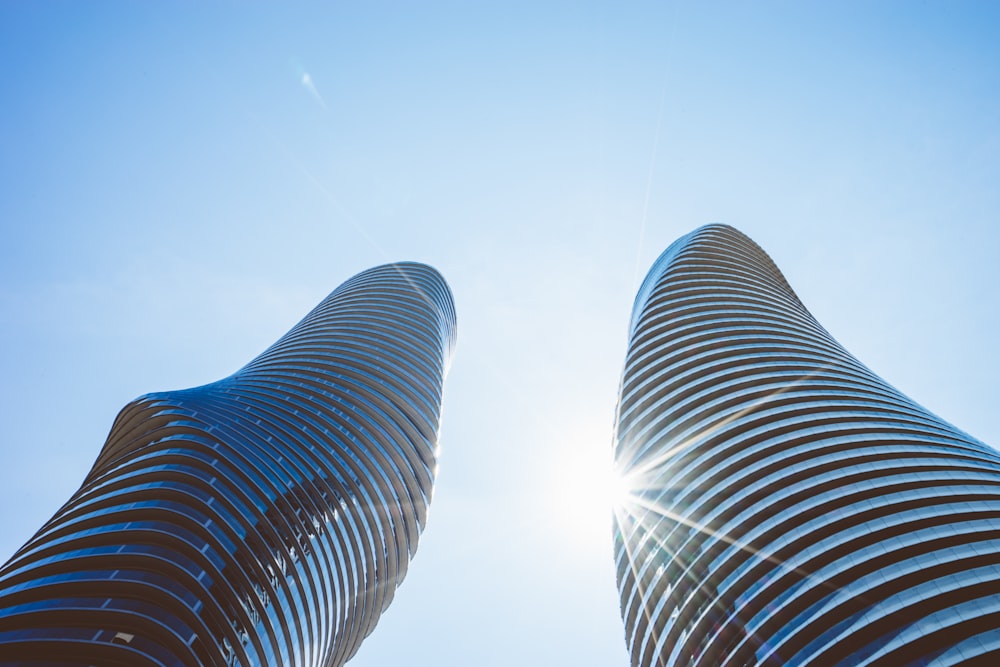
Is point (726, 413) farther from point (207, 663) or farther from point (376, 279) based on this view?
point (376, 279)

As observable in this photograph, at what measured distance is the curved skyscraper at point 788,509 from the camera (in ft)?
109

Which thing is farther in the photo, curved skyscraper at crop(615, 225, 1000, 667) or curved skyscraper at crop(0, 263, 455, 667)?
curved skyscraper at crop(0, 263, 455, 667)

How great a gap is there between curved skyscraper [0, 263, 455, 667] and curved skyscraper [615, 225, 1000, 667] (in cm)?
2163

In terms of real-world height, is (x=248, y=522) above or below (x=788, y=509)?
below

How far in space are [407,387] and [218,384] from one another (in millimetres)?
20102

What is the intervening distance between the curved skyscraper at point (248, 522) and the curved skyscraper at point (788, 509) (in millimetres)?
21634

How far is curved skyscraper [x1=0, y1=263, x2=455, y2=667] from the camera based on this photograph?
3350 cm

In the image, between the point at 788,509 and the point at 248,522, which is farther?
the point at 248,522

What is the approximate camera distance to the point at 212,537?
39.9 meters

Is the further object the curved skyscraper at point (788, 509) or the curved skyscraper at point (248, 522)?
the curved skyscraper at point (248, 522)

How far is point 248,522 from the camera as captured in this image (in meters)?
43.8

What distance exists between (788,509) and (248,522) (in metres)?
33.5

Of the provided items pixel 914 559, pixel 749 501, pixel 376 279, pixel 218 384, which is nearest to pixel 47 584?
pixel 218 384

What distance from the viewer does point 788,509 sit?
41906 mm
